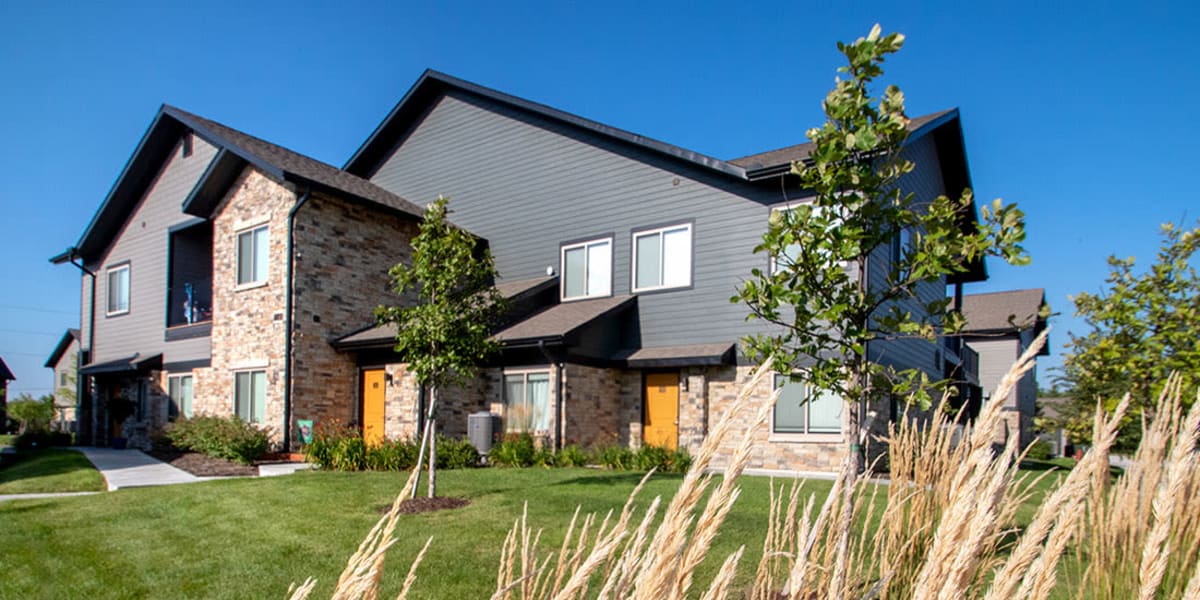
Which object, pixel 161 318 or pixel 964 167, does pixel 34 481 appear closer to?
pixel 161 318

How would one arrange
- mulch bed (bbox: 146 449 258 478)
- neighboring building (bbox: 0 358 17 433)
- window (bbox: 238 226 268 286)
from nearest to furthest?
mulch bed (bbox: 146 449 258 478), window (bbox: 238 226 268 286), neighboring building (bbox: 0 358 17 433)

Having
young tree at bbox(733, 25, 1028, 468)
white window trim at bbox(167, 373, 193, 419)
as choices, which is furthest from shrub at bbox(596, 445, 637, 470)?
white window trim at bbox(167, 373, 193, 419)

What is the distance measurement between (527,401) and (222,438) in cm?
640

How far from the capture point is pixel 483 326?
11.0 metres

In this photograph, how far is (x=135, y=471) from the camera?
1430 centimetres

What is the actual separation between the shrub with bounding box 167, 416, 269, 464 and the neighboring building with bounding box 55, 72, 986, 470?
2.07 ft

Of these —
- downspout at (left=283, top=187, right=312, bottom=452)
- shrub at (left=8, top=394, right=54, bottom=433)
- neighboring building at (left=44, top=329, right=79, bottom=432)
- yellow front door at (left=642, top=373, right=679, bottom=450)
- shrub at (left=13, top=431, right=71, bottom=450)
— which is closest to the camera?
downspout at (left=283, top=187, right=312, bottom=452)

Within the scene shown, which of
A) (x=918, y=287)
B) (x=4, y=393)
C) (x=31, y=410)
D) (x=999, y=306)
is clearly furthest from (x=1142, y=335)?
(x=4, y=393)

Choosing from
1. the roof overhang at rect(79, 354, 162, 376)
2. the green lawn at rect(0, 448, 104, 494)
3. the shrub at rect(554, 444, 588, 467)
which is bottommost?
the green lawn at rect(0, 448, 104, 494)

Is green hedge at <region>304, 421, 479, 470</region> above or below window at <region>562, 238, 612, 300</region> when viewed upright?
below

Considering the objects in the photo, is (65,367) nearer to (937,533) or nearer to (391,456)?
(391,456)

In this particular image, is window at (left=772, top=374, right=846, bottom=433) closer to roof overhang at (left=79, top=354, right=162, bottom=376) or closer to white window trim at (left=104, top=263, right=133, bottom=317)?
roof overhang at (left=79, top=354, right=162, bottom=376)

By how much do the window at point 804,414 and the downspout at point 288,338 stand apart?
33.4ft

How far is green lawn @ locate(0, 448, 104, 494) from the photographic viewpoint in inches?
496
